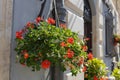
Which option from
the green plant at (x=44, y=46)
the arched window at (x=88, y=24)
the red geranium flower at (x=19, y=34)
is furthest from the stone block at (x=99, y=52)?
the red geranium flower at (x=19, y=34)

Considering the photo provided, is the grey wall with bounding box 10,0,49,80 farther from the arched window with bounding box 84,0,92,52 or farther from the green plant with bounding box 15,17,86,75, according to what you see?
the arched window with bounding box 84,0,92,52

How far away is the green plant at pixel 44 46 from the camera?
296 centimetres

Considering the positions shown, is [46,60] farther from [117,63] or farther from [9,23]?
[117,63]

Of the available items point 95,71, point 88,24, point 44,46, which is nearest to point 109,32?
point 88,24

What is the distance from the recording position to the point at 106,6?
908 centimetres

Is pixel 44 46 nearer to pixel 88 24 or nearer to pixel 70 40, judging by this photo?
pixel 70 40

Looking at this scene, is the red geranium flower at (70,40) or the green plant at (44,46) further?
the red geranium flower at (70,40)

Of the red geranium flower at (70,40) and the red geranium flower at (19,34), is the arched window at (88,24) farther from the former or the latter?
the red geranium flower at (19,34)

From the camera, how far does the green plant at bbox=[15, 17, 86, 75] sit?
296cm

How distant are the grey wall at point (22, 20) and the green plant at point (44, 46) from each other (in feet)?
0.34

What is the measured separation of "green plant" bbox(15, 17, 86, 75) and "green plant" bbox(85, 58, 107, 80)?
7.96ft

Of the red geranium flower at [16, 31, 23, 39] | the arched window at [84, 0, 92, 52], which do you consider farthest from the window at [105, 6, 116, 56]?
the red geranium flower at [16, 31, 23, 39]

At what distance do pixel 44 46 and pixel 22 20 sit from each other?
0.54m

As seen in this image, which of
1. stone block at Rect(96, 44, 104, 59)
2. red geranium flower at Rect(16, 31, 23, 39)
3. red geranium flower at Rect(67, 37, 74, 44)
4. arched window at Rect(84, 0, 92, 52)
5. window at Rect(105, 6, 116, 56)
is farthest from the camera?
window at Rect(105, 6, 116, 56)
